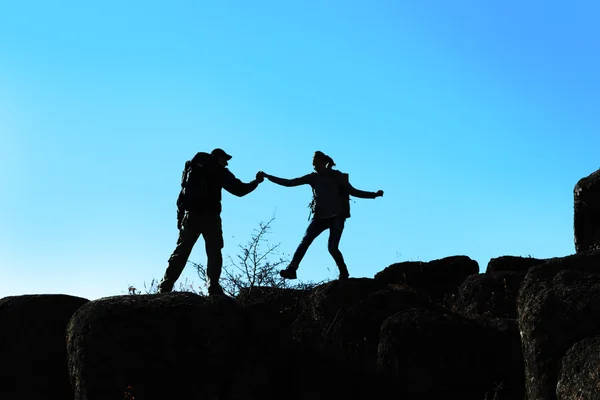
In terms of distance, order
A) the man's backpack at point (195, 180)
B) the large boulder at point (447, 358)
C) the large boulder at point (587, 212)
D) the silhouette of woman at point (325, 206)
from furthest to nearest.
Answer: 1. the silhouette of woman at point (325, 206)
2. the large boulder at point (587, 212)
3. the man's backpack at point (195, 180)
4. the large boulder at point (447, 358)

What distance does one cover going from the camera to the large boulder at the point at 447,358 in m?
9.59

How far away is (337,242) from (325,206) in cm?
69

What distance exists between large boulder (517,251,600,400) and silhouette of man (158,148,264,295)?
16.8 ft

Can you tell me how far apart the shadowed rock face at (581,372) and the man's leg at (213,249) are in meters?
5.87

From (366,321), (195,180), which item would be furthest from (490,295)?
(195,180)

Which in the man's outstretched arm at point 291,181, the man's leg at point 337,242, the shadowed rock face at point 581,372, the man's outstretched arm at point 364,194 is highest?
the man's outstretched arm at point 291,181

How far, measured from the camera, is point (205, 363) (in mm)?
8812

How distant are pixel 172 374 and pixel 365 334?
A: 136 inches

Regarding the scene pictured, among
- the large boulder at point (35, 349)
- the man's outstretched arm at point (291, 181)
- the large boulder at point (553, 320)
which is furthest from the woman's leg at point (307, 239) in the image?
the large boulder at point (553, 320)

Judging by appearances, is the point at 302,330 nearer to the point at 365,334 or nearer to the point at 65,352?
the point at 365,334

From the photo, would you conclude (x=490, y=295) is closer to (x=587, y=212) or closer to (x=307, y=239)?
(x=587, y=212)

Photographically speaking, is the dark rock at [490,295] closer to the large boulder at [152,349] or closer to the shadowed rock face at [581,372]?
the large boulder at [152,349]

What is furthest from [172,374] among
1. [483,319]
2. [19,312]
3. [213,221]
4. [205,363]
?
[483,319]

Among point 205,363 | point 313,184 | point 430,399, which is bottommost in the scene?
point 430,399
